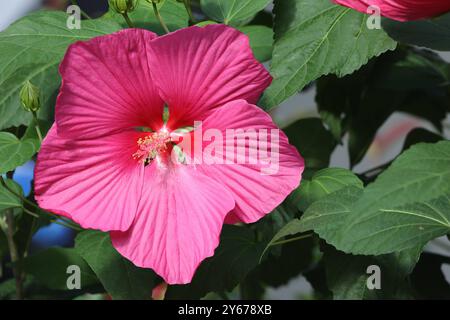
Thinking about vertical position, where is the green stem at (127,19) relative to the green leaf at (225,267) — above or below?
above

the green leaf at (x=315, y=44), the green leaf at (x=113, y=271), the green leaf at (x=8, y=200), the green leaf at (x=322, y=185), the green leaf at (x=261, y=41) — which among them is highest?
the green leaf at (x=315, y=44)

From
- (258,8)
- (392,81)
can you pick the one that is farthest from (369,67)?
(258,8)

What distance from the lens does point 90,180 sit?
0.67 m

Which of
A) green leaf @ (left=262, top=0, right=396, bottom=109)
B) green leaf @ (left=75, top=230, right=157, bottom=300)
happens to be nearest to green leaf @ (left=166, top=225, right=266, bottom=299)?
green leaf @ (left=75, top=230, right=157, bottom=300)

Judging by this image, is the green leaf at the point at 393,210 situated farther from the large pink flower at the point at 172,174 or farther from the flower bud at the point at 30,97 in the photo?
the flower bud at the point at 30,97

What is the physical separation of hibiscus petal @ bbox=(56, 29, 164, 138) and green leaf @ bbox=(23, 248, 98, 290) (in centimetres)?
20

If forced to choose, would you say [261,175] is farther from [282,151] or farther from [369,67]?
[369,67]

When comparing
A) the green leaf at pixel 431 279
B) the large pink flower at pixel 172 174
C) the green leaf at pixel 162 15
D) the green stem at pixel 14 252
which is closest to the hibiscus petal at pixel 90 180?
the large pink flower at pixel 172 174

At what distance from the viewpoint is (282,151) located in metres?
0.64

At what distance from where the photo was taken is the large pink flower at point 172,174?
0.63m

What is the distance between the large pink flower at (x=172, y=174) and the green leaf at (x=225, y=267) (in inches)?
3.6

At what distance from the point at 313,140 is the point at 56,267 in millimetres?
271

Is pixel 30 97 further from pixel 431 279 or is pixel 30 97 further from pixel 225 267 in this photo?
pixel 431 279
